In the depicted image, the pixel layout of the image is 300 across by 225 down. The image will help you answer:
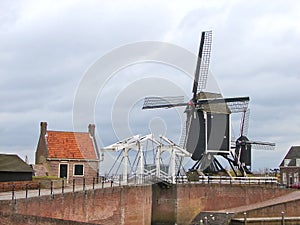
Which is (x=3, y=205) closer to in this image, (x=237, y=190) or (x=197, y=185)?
→ (x=197, y=185)

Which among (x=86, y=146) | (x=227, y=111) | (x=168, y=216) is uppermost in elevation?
(x=227, y=111)

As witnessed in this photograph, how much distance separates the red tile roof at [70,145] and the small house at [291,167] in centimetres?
2996

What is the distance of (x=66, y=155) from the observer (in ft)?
128

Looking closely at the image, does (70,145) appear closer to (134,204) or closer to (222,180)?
(222,180)

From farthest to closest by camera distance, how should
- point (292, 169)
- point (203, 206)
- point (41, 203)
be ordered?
point (292, 169)
point (203, 206)
point (41, 203)

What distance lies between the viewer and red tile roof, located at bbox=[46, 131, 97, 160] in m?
38.9

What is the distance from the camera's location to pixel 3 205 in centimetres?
1762

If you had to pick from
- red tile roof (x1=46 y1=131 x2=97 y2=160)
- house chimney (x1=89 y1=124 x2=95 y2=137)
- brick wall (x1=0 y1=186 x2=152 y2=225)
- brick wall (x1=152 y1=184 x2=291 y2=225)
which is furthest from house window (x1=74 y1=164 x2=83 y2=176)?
brick wall (x1=0 y1=186 x2=152 y2=225)

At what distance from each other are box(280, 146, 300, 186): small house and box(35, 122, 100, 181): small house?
30.3m

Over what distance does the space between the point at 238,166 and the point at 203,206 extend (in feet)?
26.0

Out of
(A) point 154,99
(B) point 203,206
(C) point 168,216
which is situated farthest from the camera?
(A) point 154,99

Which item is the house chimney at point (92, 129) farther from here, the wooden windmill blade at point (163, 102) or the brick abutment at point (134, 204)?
the brick abutment at point (134, 204)

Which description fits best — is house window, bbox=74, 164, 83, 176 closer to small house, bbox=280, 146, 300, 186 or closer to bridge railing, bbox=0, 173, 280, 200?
bridge railing, bbox=0, 173, 280, 200

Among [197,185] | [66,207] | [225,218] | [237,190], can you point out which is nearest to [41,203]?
[66,207]
